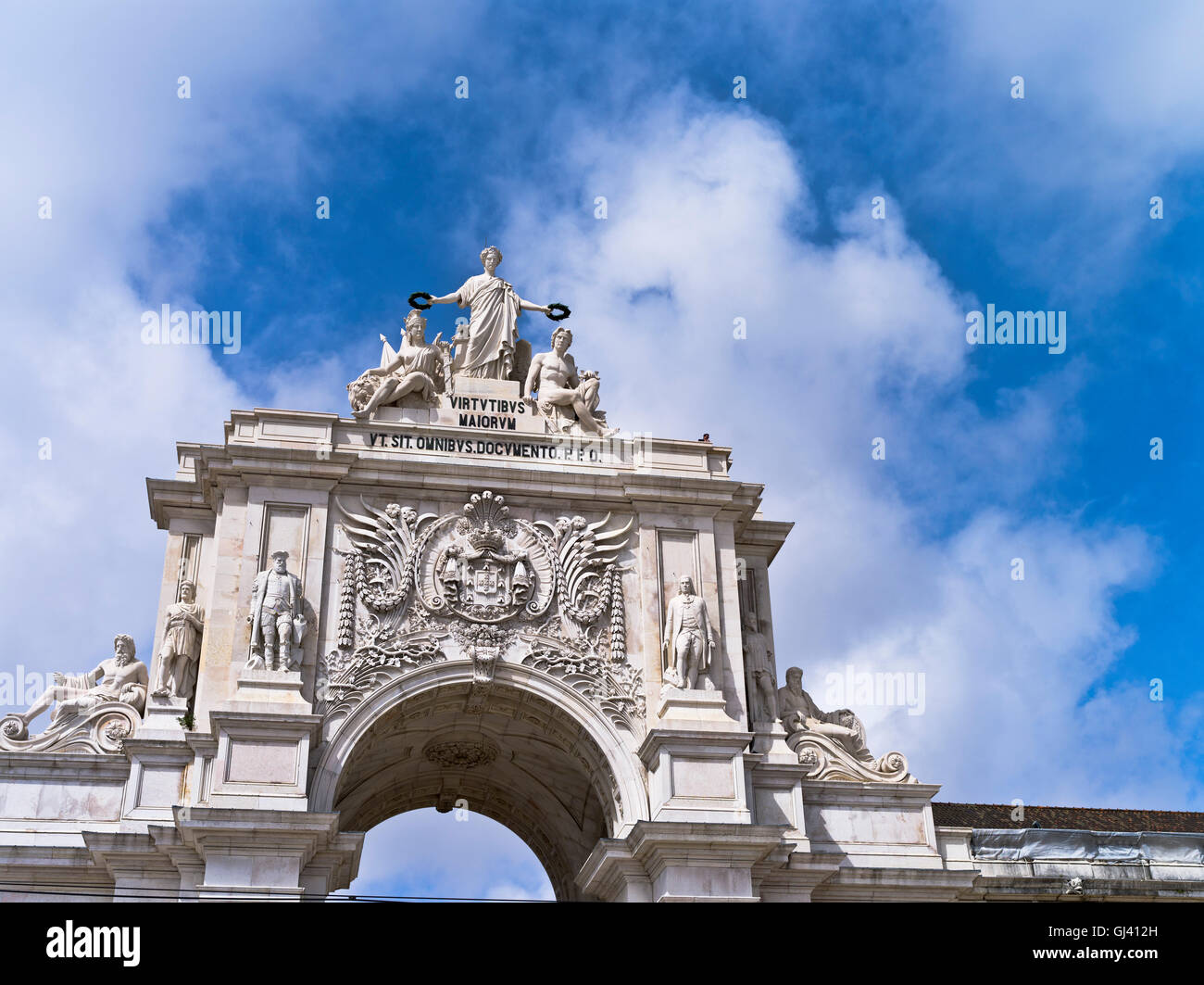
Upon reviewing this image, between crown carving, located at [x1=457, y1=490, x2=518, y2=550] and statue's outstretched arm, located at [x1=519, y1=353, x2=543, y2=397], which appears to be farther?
statue's outstretched arm, located at [x1=519, y1=353, x2=543, y2=397]

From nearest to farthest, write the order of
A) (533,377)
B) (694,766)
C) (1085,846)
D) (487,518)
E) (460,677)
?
(694,766) < (460,677) < (487,518) < (1085,846) < (533,377)

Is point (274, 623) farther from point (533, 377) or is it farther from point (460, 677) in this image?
point (533, 377)

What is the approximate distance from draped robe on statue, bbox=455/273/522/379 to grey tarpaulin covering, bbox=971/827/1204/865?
40.3 ft

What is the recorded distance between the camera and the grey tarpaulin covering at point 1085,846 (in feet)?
77.7

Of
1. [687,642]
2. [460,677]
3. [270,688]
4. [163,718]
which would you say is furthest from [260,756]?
[687,642]

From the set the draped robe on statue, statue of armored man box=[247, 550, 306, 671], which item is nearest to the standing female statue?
the draped robe on statue

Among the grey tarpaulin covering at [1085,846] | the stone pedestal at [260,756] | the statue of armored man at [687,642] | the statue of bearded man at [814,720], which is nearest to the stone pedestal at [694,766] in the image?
the statue of armored man at [687,642]

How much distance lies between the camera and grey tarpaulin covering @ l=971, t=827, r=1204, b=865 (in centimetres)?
2369

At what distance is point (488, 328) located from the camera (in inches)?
1011

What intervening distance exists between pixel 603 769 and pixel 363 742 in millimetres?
4019

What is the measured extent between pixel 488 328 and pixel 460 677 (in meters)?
7.25

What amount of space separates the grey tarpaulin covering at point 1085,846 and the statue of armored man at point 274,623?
12.3 metres

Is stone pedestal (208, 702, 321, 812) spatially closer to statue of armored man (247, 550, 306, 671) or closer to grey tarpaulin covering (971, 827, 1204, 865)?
statue of armored man (247, 550, 306, 671)
